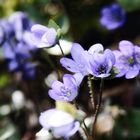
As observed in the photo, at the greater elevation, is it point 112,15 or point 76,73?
point 76,73

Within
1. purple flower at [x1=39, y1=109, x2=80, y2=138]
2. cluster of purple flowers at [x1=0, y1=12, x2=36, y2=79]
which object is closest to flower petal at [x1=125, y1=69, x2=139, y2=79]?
purple flower at [x1=39, y1=109, x2=80, y2=138]

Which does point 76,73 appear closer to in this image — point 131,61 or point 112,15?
point 131,61

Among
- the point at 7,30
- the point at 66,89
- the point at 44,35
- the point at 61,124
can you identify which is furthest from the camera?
the point at 7,30

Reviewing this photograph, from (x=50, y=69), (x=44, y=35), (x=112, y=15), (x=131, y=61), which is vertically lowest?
(x=50, y=69)

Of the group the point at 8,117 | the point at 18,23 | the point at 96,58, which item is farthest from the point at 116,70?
the point at 8,117

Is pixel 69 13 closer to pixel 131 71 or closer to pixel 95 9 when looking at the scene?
pixel 95 9

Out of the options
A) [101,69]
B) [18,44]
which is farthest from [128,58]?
[18,44]

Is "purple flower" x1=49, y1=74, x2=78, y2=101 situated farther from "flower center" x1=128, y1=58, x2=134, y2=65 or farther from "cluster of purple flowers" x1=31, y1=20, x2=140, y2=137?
"flower center" x1=128, y1=58, x2=134, y2=65
